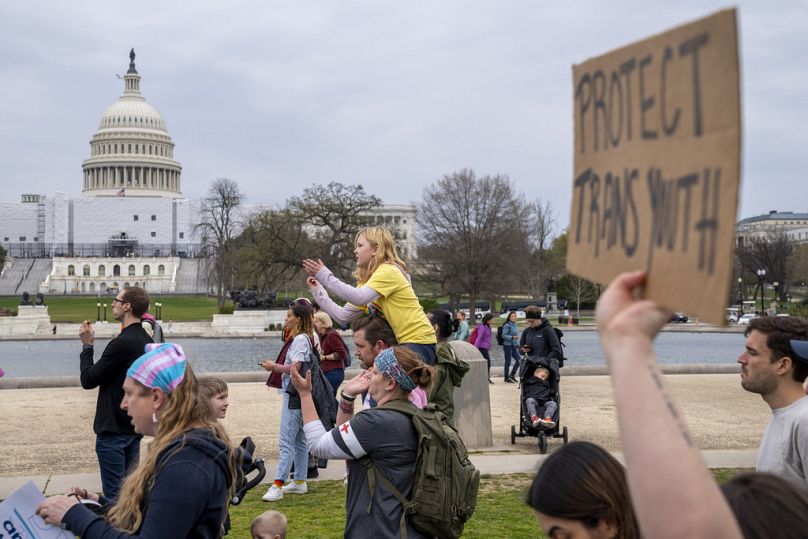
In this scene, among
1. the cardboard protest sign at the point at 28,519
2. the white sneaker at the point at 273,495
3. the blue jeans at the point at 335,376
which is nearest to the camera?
the cardboard protest sign at the point at 28,519

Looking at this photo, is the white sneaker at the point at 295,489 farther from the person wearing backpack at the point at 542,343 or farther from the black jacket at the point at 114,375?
the person wearing backpack at the point at 542,343

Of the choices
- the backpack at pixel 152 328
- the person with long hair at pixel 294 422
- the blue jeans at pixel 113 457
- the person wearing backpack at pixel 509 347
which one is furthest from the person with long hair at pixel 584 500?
the person wearing backpack at pixel 509 347

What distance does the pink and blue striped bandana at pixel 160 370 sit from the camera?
352 centimetres

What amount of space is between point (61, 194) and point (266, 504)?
145138 mm

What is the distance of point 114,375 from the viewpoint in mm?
6504

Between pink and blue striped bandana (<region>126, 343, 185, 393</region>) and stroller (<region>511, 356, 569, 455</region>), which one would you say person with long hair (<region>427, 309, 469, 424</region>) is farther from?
stroller (<region>511, 356, 569, 455</region>)

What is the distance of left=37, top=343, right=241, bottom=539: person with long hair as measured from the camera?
3248 millimetres

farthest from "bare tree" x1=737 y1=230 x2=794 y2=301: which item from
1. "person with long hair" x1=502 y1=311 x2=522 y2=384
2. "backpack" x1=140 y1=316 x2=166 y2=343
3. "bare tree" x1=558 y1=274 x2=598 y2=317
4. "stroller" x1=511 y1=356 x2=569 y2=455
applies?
"backpack" x1=140 y1=316 x2=166 y2=343

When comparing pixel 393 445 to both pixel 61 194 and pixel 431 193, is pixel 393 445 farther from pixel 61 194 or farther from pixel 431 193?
pixel 61 194

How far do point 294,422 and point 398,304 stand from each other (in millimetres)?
3379

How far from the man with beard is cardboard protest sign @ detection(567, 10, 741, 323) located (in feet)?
7.06

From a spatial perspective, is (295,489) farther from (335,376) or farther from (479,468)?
(479,468)

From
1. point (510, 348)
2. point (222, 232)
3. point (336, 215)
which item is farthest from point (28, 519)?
point (222, 232)

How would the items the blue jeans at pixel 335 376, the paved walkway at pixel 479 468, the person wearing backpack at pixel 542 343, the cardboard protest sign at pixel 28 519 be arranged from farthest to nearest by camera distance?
1. the person wearing backpack at pixel 542 343
2. the blue jeans at pixel 335 376
3. the paved walkway at pixel 479 468
4. the cardboard protest sign at pixel 28 519
